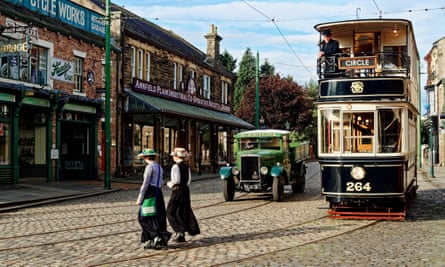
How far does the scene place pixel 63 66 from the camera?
77.4 ft

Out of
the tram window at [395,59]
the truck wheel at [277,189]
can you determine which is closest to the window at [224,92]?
the truck wheel at [277,189]

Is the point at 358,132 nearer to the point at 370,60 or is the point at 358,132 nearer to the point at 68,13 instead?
the point at 370,60

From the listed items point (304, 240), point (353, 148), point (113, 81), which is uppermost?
point (113, 81)

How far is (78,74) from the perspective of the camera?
24.8 metres

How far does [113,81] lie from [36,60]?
5965 millimetres

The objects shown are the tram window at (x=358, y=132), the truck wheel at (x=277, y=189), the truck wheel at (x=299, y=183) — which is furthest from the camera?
the truck wheel at (x=299, y=183)

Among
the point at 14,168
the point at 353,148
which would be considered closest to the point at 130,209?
the point at 353,148

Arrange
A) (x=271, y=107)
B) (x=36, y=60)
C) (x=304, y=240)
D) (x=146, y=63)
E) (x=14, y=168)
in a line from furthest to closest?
(x=271, y=107), (x=146, y=63), (x=36, y=60), (x=14, y=168), (x=304, y=240)

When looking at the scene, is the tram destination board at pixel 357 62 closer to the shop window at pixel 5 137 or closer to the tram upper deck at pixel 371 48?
the tram upper deck at pixel 371 48

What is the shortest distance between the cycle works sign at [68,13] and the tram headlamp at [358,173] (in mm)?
12682

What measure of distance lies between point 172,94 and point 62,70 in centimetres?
1049

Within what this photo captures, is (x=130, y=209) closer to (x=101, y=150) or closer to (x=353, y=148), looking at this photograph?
(x=353, y=148)

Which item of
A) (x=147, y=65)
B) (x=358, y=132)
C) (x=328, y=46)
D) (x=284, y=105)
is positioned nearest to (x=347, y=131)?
(x=358, y=132)

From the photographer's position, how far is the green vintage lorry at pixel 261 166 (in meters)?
17.3
